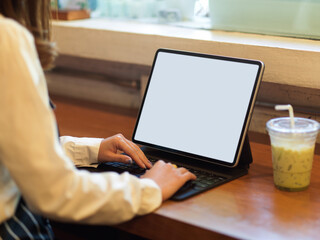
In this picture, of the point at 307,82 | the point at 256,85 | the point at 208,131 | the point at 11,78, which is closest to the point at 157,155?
the point at 208,131

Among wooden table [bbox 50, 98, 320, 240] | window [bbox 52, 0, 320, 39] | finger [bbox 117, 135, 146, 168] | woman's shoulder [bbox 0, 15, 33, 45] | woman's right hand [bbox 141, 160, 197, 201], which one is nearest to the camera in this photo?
woman's shoulder [bbox 0, 15, 33, 45]

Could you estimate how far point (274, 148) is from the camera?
1111 millimetres

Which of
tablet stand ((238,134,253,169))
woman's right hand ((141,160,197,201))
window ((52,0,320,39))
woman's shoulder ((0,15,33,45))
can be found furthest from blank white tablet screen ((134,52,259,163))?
woman's shoulder ((0,15,33,45))

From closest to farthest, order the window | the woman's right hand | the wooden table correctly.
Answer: the wooden table
the woman's right hand
the window

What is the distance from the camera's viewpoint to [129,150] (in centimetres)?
124

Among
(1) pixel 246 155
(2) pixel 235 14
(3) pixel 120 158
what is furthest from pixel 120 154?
(2) pixel 235 14

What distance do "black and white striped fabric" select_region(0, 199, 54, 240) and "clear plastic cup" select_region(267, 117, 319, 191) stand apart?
1.75 ft

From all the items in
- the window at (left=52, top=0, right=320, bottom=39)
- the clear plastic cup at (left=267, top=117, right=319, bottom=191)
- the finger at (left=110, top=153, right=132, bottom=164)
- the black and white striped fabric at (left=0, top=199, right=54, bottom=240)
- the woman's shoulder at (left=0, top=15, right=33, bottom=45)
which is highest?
the woman's shoulder at (left=0, top=15, right=33, bottom=45)

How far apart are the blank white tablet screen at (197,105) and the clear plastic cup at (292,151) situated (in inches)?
4.8

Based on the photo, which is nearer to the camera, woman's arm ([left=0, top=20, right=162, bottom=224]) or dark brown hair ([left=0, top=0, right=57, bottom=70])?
woman's arm ([left=0, top=20, right=162, bottom=224])

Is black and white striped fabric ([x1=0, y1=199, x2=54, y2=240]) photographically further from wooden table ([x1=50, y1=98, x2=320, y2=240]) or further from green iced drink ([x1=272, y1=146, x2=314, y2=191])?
green iced drink ([x1=272, y1=146, x2=314, y2=191])

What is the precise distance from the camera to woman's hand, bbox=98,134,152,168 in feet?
4.03

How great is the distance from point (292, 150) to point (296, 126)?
69 millimetres

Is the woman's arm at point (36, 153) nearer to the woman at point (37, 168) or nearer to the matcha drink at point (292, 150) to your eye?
the woman at point (37, 168)
